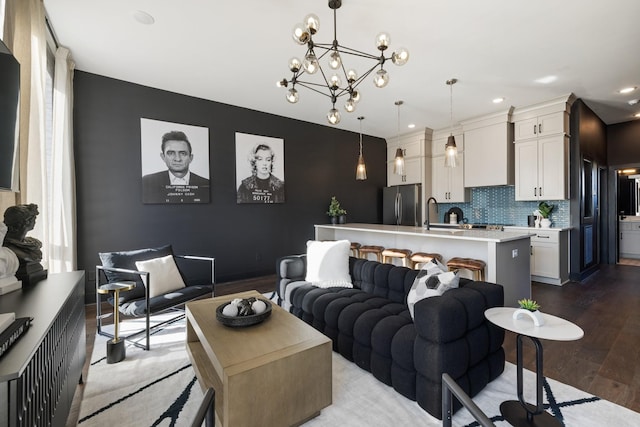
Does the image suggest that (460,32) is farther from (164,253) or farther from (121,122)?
(121,122)

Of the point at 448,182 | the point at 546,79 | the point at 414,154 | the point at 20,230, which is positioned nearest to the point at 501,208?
the point at 448,182

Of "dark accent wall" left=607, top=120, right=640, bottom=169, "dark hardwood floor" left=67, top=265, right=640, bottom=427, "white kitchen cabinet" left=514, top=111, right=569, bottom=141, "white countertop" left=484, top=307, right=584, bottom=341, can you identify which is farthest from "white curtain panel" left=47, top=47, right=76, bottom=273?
"dark accent wall" left=607, top=120, right=640, bottom=169

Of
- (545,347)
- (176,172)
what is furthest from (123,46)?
(545,347)

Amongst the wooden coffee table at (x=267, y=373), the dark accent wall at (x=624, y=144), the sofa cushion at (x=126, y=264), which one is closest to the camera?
the wooden coffee table at (x=267, y=373)

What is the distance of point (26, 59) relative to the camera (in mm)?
1969

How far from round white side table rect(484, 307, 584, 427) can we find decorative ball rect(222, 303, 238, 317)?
61.5 inches

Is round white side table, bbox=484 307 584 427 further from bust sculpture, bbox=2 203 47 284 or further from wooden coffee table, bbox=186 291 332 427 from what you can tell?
bust sculpture, bbox=2 203 47 284

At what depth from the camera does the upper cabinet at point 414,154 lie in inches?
252

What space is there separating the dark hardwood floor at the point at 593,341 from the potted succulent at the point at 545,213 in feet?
3.23

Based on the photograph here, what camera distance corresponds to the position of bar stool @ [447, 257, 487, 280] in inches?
126

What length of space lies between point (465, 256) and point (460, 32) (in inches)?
94.4

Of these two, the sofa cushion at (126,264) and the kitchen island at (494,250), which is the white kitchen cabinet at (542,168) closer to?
the kitchen island at (494,250)

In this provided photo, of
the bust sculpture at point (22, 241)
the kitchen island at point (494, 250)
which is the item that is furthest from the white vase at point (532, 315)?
the bust sculpture at point (22, 241)

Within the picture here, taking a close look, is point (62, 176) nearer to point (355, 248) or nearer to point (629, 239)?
point (355, 248)
